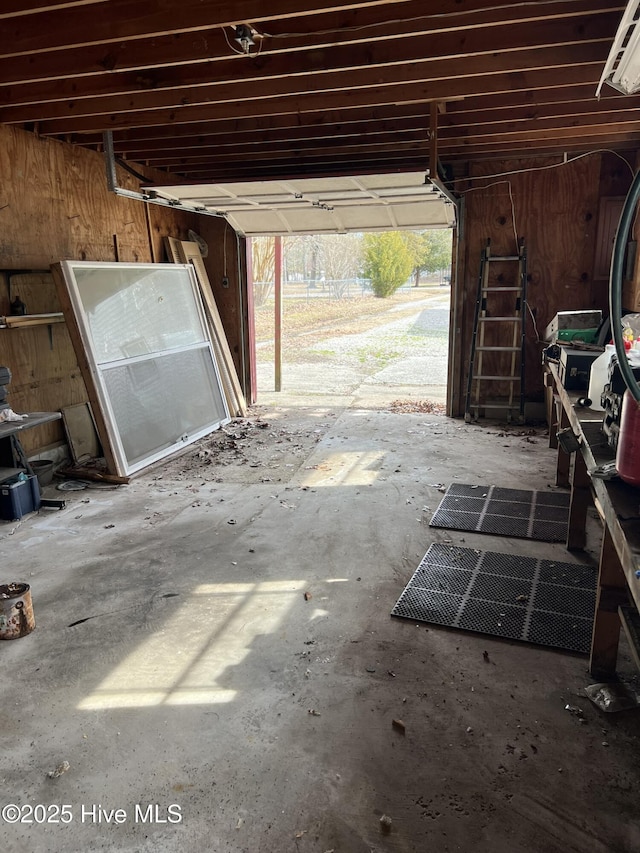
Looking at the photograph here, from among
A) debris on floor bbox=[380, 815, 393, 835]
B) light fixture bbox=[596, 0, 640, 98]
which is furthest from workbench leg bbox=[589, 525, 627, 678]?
light fixture bbox=[596, 0, 640, 98]

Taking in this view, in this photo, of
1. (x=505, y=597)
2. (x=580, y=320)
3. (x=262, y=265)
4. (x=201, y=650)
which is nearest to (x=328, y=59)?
(x=580, y=320)

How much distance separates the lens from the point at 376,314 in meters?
20.0

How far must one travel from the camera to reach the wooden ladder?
6633mm

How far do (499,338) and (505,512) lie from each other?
3.27m

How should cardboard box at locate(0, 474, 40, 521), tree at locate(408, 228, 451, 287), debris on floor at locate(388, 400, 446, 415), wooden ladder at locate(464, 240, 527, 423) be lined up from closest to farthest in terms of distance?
cardboard box at locate(0, 474, 40, 521) → wooden ladder at locate(464, 240, 527, 423) → debris on floor at locate(388, 400, 446, 415) → tree at locate(408, 228, 451, 287)

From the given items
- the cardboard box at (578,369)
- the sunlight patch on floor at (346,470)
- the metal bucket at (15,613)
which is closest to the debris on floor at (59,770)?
the metal bucket at (15,613)

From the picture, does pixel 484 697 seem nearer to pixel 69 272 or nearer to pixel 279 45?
pixel 279 45

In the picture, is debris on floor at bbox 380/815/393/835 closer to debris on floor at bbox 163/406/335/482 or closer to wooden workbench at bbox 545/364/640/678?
wooden workbench at bbox 545/364/640/678

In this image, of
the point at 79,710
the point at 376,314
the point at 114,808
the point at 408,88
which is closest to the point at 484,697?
the point at 114,808

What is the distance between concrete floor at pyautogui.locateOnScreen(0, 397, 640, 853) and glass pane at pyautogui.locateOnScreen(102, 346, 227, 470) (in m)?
1.29

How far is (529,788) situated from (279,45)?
369 centimetres

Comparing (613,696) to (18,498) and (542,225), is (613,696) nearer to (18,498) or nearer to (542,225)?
(18,498)

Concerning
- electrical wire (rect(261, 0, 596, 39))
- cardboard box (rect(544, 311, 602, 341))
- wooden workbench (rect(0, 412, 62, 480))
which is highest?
electrical wire (rect(261, 0, 596, 39))

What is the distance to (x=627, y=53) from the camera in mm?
2547
